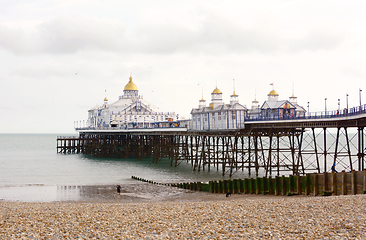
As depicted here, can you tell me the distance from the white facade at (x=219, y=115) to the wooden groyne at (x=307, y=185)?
16.2 meters

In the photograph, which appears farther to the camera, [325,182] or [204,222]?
[325,182]

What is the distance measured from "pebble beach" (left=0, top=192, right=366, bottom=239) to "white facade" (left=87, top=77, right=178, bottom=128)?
68449 mm

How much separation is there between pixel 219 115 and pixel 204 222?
34.7m

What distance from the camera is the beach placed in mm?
12308

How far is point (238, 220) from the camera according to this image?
14102 millimetres

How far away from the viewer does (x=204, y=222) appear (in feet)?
46.4

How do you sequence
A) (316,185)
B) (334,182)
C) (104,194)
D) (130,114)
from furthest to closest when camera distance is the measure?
(130,114) → (104,194) → (316,185) → (334,182)

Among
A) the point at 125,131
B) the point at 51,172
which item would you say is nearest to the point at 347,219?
the point at 51,172

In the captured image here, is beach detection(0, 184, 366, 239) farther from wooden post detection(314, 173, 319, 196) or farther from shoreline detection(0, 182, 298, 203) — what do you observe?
shoreline detection(0, 182, 298, 203)

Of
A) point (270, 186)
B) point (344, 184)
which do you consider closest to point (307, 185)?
point (344, 184)

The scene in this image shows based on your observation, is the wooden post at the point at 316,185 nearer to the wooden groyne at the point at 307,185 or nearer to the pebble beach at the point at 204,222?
the wooden groyne at the point at 307,185

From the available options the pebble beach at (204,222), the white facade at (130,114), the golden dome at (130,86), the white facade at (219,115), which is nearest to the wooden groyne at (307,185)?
the pebble beach at (204,222)

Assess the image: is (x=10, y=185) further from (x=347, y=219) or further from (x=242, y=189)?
(x=347, y=219)

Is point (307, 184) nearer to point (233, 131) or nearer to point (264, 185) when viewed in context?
point (264, 185)
